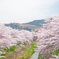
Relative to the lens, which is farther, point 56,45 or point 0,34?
point 0,34

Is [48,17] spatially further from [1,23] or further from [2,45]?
[2,45]

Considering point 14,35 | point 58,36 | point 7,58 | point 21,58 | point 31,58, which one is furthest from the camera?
point 14,35

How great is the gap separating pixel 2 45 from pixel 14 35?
13.6 metres

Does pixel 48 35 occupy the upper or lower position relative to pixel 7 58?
upper

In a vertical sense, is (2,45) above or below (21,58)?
above

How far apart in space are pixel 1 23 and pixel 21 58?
10.1m

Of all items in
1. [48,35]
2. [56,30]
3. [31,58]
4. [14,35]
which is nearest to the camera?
[56,30]

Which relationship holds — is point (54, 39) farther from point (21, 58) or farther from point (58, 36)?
point (21, 58)

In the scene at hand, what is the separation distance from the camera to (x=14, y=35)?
1090 inches

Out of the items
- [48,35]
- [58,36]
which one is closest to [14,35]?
[48,35]

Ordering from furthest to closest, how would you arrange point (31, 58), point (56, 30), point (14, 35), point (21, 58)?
point (14, 35) < point (31, 58) < point (21, 58) < point (56, 30)

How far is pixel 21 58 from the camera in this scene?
23.6 metres

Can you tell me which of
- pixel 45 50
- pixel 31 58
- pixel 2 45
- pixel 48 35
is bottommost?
pixel 31 58

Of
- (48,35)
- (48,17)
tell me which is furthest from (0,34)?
(48,17)
